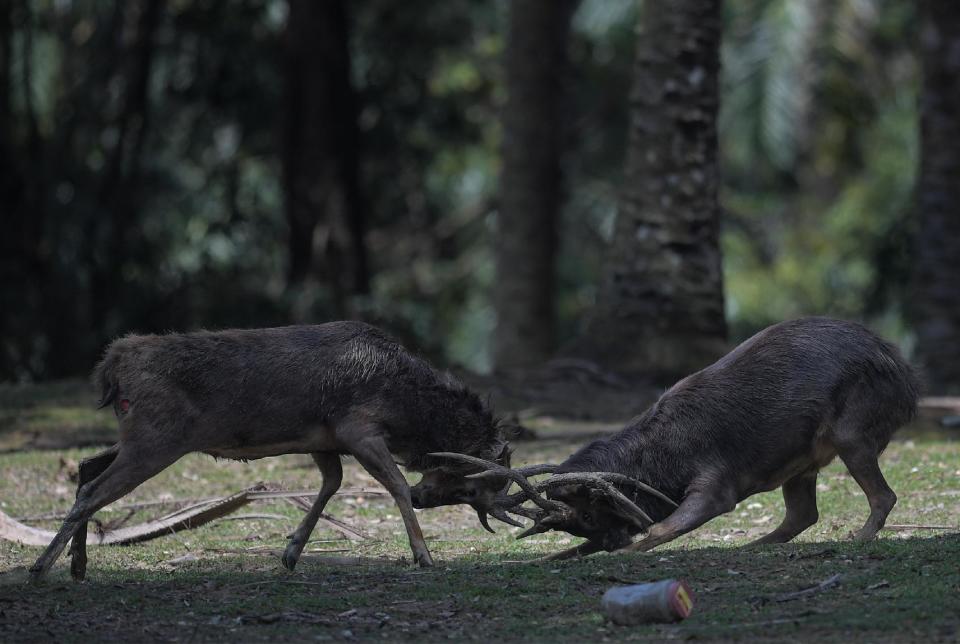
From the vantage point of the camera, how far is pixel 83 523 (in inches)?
295

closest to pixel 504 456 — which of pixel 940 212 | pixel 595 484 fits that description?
pixel 595 484

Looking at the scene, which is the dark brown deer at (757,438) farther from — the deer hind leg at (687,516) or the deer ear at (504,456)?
the deer ear at (504,456)

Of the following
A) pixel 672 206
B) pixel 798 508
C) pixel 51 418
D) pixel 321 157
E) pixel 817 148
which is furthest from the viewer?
pixel 817 148

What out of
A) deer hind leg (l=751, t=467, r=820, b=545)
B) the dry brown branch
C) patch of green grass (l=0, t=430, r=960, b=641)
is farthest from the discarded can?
deer hind leg (l=751, t=467, r=820, b=545)

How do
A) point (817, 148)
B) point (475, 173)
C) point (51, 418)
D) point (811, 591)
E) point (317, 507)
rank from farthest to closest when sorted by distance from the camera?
1. point (817, 148)
2. point (475, 173)
3. point (51, 418)
4. point (317, 507)
5. point (811, 591)

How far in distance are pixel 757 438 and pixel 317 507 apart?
2.43 metres

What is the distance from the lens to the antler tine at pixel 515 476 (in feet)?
25.2

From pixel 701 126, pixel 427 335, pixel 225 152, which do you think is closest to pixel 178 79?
pixel 225 152

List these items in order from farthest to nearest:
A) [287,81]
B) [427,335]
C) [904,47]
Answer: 1. [904,47]
2. [427,335]
3. [287,81]

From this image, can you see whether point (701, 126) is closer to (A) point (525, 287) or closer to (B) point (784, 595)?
(A) point (525, 287)

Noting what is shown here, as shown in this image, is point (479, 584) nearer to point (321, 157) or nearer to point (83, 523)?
point (83, 523)

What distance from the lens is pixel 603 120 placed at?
27.5m

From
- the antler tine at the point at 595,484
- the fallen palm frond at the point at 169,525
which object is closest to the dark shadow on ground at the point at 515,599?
the antler tine at the point at 595,484

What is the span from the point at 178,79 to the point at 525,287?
9.56 m
